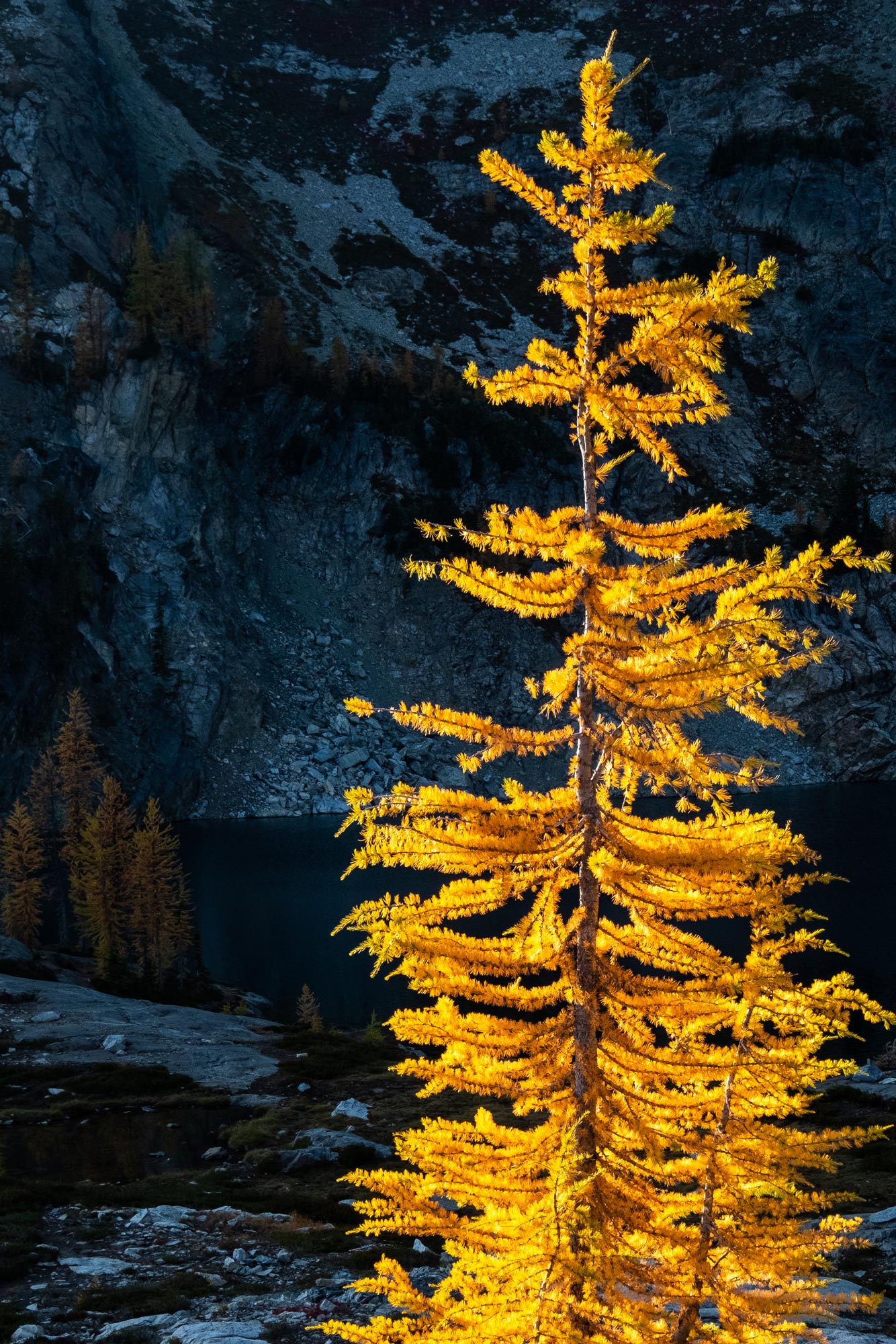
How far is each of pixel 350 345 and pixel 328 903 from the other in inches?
3551

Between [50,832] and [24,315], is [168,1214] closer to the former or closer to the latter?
[50,832]

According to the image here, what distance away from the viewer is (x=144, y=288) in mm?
109312

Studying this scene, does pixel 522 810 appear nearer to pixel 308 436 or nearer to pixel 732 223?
pixel 308 436

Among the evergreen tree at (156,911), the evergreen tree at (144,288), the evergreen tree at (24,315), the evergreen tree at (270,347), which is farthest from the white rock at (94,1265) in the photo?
the evergreen tree at (270,347)

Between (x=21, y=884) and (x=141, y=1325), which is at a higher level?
(x=21, y=884)

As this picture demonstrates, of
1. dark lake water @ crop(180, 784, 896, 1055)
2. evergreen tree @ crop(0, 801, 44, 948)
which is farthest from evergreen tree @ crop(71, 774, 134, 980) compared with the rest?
dark lake water @ crop(180, 784, 896, 1055)

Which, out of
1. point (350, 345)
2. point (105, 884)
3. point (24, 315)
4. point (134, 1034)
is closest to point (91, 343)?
point (24, 315)

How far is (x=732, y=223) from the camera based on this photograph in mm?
160875

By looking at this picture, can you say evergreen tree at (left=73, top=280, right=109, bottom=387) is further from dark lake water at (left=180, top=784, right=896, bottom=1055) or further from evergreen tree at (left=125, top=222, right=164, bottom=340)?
dark lake water at (left=180, top=784, right=896, bottom=1055)

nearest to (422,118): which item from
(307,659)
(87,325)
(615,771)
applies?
(87,325)

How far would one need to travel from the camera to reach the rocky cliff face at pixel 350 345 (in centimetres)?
10281

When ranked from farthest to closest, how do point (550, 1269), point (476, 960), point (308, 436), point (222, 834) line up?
point (308, 436), point (222, 834), point (476, 960), point (550, 1269)

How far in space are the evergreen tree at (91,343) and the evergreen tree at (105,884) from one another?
61.3 meters

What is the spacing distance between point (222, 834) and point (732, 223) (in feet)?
429
